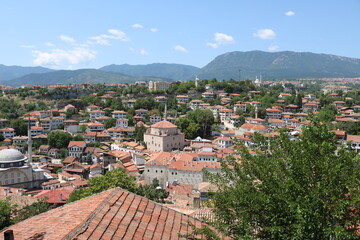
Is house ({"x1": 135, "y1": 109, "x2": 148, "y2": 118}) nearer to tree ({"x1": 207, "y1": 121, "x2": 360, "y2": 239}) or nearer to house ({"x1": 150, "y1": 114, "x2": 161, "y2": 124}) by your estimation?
house ({"x1": 150, "y1": 114, "x2": 161, "y2": 124})

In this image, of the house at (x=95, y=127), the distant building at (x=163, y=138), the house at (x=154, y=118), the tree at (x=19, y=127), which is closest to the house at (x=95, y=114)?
the house at (x=95, y=127)

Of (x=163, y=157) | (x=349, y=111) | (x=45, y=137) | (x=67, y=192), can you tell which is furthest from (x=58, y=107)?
(x=349, y=111)

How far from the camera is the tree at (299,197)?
489 cm

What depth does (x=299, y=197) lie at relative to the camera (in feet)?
16.1

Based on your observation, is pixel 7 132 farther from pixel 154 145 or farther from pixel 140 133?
pixel 154 145

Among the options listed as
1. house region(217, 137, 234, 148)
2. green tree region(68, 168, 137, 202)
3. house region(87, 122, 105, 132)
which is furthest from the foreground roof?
house region(87, 122, 105, 132)

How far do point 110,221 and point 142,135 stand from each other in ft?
147

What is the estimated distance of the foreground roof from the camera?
4.55 m

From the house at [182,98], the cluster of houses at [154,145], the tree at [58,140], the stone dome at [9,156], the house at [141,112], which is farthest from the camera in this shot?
the house at [182,98]

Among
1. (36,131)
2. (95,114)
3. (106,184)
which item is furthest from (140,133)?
(106,184)

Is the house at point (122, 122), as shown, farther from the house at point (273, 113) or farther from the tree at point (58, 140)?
the house at point (273, 113)

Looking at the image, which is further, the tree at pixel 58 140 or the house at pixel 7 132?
the house at pixel 7 132

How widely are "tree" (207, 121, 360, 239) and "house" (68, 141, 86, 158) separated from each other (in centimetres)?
4148

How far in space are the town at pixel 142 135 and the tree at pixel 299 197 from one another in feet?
13.2
